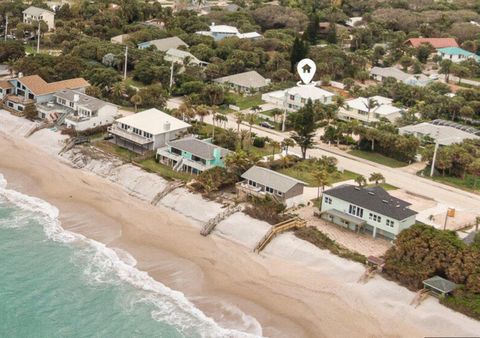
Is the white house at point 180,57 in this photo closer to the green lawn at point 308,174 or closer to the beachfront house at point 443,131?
the beachfront house at point 443,131

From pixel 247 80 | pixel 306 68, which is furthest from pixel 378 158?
pixel 247 80

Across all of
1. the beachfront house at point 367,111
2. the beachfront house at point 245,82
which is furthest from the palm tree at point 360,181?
the beachfront house at point 245,82

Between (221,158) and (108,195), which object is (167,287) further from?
(221,158)

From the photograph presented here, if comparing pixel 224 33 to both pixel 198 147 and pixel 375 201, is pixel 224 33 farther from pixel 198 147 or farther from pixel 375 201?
pixel 375 201

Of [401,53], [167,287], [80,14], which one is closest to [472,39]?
[401,53]

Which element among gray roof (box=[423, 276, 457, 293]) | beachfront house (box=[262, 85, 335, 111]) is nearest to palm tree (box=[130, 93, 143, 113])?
beachfront house (box=[262, 85, 335, 111])

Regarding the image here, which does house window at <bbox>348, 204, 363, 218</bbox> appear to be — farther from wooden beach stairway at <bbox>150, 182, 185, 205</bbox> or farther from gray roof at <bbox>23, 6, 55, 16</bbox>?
gray roof at <bbox>23, 6, 55, 16</bbox>
